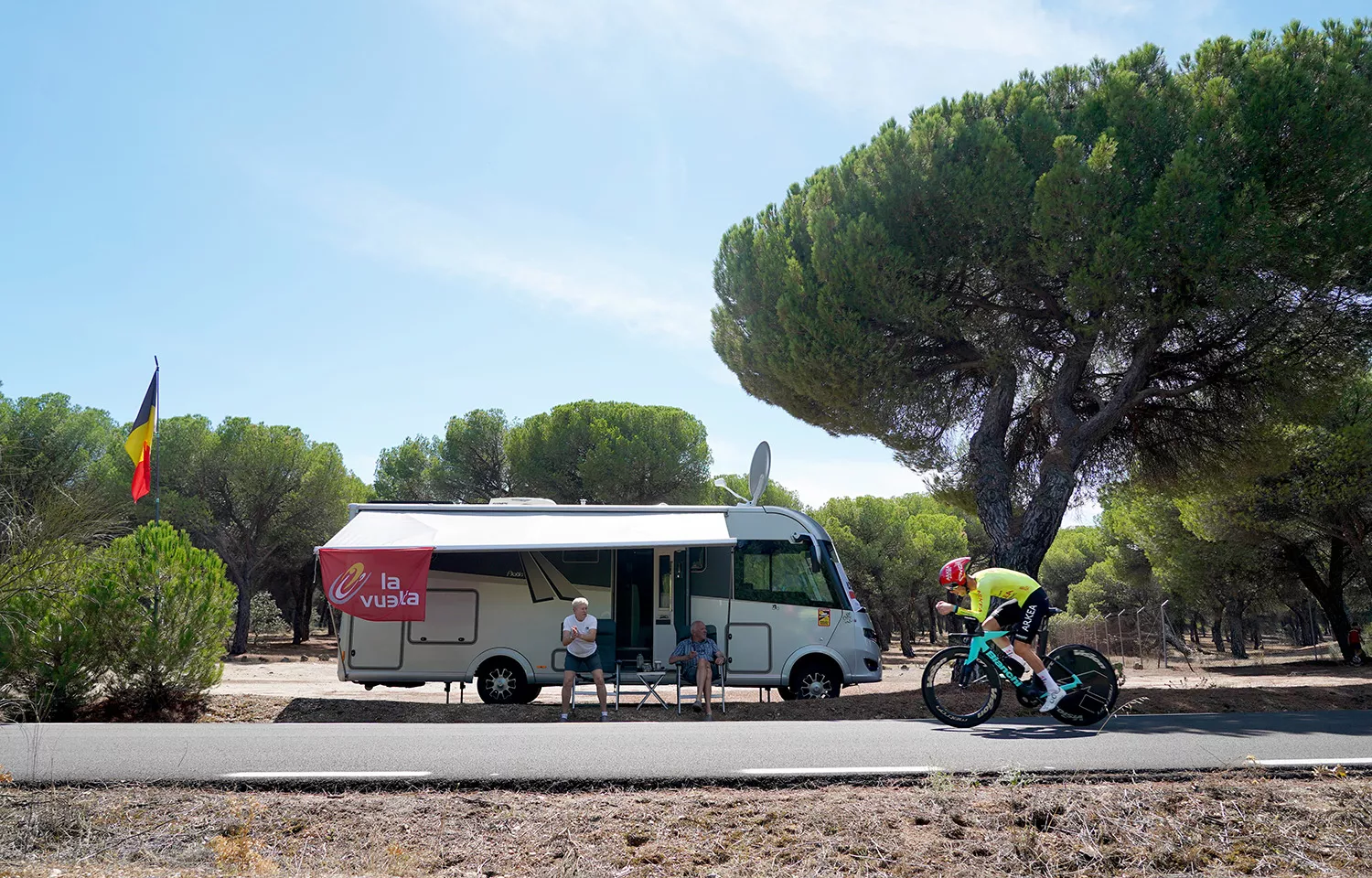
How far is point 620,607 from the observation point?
12766mm

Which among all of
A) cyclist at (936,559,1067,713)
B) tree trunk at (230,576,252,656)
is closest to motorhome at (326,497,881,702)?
cyclist at (936,559,1067,713)

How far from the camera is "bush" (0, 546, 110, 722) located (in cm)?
901

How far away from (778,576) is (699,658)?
211cm

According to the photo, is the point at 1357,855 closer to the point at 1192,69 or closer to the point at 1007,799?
the point at 1007,799

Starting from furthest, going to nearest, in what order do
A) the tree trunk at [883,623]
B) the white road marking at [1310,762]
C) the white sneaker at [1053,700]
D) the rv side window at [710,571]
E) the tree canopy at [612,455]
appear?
the tree trunk at [883,623]
the tree canopy at [612,455]
the rv side window at [710,571]
the white sneaker at [1053,700]
the white road marking at [1310,762]

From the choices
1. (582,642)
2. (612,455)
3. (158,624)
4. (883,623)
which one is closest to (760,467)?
(582,642)

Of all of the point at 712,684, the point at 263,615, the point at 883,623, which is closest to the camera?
the point at 712,684

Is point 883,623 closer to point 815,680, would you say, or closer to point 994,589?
point 815,680

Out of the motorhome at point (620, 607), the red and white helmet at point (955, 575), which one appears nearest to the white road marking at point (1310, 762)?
the red and white helmet at point (955, 575)

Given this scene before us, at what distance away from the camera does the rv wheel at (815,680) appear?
40.5 ft

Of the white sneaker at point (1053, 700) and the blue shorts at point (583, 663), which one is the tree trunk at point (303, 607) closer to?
the blue shorts at point (583, 663)

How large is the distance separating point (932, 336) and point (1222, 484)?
683cm

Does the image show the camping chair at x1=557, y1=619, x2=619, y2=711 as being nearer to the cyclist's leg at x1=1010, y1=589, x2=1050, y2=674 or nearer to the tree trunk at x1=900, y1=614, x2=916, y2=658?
the cyclist's leg at x1=1010, y1=589, x2=1050, y2=674

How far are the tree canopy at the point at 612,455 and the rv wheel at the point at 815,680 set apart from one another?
2194 centimetres
